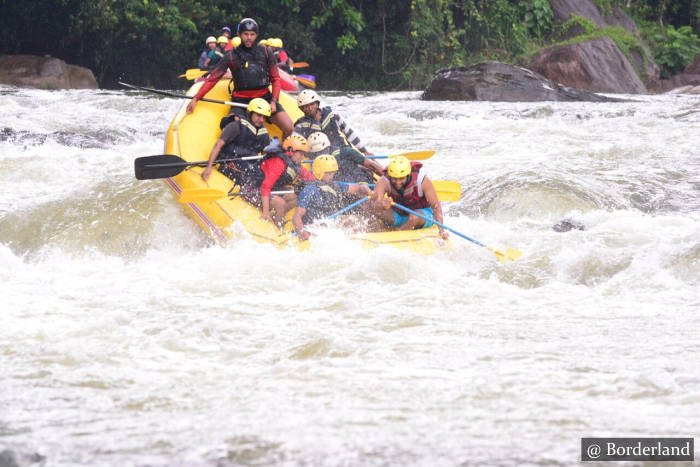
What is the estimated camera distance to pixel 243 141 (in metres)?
5.62

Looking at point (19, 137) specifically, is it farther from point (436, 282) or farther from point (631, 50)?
point (631, 50)

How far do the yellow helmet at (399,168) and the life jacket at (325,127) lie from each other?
93cm

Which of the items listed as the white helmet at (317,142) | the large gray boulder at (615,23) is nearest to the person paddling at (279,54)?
the white helmet at (317,142)

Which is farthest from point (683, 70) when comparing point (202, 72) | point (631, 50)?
point (202, 72)

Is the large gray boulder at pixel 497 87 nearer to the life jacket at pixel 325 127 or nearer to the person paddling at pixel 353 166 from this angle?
the life jacket at pixel 325 127

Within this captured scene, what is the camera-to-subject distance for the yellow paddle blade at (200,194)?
204 inches

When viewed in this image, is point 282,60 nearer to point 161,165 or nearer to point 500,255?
point 161,165

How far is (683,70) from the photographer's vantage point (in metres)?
18.4

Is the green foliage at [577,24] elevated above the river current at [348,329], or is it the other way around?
the green foliage at [577,24]

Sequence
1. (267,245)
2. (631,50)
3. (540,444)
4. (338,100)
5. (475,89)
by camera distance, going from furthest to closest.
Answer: (631,50)
(338,100)
(475,89)
(267,245)
(540,444)

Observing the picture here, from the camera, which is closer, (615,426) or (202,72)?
(615,426)

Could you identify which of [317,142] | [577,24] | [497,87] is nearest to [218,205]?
[317,142]

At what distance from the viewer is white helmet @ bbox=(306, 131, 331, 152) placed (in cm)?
552

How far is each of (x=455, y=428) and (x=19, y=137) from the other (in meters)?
6.66
